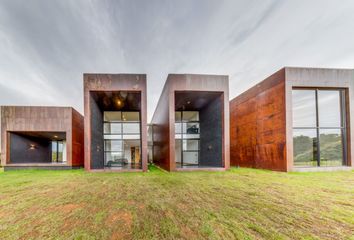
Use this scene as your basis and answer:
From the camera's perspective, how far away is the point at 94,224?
9.09ft

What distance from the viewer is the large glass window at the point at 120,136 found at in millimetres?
13844

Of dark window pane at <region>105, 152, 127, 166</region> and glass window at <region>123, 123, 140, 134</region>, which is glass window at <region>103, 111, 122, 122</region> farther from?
dark window pane at <region>105, 152, 127, 166</region>

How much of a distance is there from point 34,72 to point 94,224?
20.3 meters

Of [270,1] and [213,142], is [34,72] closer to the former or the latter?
[213,142]

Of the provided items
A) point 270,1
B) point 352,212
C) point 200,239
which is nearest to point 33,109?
point 200,239

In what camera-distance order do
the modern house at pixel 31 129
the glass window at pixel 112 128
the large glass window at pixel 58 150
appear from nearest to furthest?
the modern house at pixel 31 129 → the glass window at pixel 112 128 → the large glass window at pixel 58 150

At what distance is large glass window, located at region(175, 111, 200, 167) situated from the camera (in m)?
14.1

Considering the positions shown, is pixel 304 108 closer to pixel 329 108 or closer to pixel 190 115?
pixel 329 108

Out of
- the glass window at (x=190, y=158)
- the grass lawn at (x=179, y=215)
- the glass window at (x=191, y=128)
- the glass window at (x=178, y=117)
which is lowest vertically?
the glass window at (x=190, y=158)

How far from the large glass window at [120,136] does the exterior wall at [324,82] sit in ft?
39.4

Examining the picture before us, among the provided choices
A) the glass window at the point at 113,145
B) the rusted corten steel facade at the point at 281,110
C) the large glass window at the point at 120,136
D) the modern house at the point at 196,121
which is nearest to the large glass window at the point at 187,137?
the modern house at the point at 196,121

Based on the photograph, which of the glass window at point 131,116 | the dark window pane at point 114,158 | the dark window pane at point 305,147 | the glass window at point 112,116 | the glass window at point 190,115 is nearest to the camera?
the dark window pane at point 305,147

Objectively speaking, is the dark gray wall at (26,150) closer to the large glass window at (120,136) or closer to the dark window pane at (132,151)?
the large glass window at (120,136)

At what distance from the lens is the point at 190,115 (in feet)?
48.3
